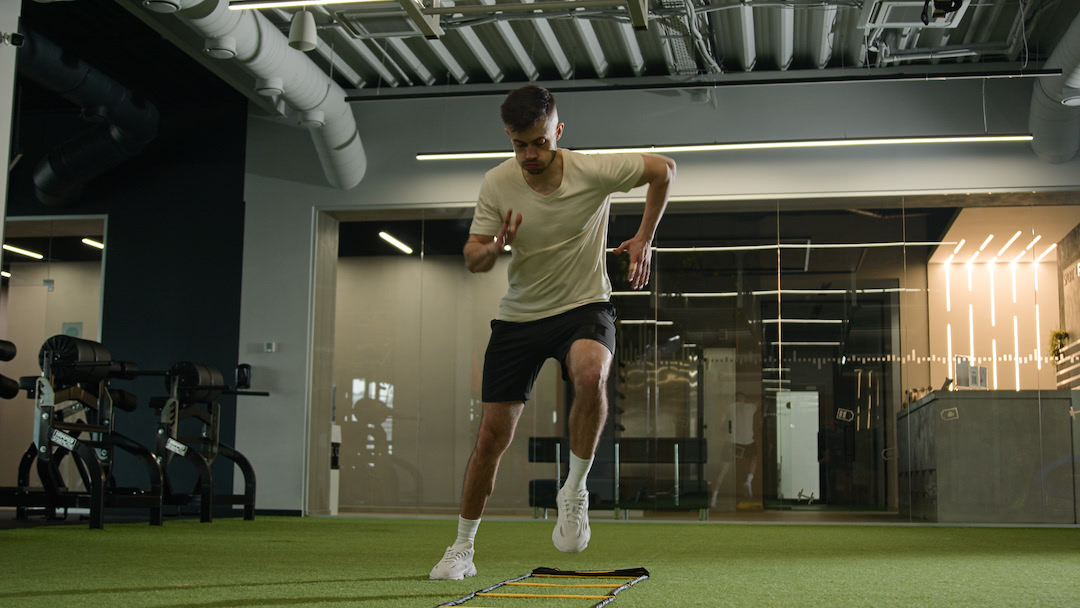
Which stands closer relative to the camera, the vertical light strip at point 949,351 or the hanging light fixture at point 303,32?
the hanging light fixture at point 303,32

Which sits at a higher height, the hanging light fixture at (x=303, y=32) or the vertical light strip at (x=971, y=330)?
the hanging light fixture at (x=303, y=32)

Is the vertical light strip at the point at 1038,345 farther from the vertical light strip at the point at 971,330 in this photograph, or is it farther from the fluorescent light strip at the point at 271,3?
the fluorescent light strip at the point at 271,3

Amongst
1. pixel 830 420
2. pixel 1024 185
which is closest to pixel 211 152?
pixel 830 420

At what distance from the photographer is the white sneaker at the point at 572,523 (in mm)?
2822

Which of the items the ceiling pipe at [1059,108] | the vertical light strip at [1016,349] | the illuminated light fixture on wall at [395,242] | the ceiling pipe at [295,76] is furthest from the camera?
the illuminated light fixture on wall at [395,242]

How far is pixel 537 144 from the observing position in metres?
2.86

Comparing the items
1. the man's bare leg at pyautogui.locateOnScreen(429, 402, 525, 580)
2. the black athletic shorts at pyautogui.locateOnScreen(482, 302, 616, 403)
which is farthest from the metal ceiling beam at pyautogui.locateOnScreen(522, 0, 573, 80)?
the man's bare leg at pyautogui.locateOnScreen(429, 402, 525, 580)

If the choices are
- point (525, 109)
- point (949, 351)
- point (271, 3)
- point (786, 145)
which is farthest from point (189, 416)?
point (949, 351)

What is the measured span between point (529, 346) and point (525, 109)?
68cm

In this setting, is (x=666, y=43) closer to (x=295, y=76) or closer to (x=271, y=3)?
(x=295, y=76)

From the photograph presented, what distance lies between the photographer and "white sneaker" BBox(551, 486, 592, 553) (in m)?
2.82

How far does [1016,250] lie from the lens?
8.19 m

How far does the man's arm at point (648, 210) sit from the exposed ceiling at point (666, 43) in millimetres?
4164

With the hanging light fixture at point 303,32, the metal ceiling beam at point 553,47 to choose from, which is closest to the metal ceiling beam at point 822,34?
the metal ceiling beam at point 553,47
